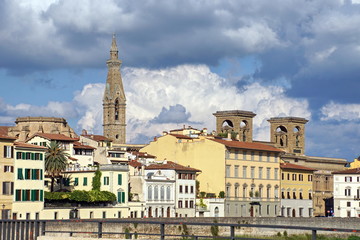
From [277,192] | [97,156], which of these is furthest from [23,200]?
[277,192]

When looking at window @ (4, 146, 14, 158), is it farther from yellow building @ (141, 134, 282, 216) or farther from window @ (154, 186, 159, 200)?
yellow building @ (141, 134, 282, 216)

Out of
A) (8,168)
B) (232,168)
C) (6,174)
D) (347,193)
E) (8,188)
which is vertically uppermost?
(232,168)

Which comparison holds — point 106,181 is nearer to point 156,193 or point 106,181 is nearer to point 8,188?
point 156,193

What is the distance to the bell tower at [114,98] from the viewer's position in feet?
645

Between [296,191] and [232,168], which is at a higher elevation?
[232,168]

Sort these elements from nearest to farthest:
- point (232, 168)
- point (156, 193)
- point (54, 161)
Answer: point (54, 161), point (156, 193), point (232, 168)

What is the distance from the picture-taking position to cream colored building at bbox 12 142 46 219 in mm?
75125

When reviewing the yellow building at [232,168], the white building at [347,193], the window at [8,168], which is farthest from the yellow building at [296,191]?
the window at [8,168]

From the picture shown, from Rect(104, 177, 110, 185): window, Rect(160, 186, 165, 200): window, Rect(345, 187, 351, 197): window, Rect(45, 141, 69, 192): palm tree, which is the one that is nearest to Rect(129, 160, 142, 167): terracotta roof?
Rect(160, 186, 165, 200): window

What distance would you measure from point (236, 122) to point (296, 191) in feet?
154

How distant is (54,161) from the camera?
8281cm

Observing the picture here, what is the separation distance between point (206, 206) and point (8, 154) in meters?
32.3

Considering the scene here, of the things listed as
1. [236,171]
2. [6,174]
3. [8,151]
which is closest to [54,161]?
[8,151]

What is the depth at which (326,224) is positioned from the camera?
100m
